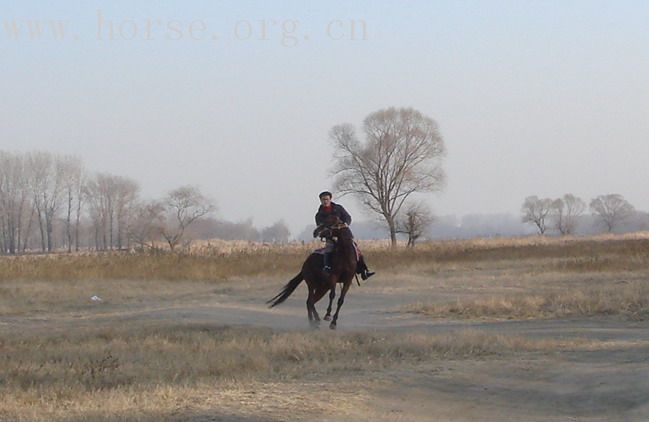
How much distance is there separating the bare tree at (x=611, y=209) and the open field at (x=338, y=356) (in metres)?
107

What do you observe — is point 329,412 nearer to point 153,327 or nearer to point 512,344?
point 512,344

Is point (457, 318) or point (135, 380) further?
point (457, 318)

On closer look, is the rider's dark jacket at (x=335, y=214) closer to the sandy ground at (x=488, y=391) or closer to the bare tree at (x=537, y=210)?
the sandy ground at (x=488, y=391)

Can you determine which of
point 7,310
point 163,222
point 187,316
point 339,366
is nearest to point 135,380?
point 339,366

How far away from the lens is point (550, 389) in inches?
387

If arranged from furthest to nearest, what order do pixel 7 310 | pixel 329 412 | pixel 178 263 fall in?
pixel 178 263 → pixel 7 310 → pixel 329 412

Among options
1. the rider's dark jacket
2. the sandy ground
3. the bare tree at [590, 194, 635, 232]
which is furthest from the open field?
the bare tree at [590, 194, 635, 232]

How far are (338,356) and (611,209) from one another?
415ft

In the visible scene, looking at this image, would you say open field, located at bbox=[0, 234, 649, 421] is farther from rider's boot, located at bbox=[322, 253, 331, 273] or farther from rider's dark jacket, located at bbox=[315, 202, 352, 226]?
rider's dark jacket, located at bbox=[315, 202, 352, 226]

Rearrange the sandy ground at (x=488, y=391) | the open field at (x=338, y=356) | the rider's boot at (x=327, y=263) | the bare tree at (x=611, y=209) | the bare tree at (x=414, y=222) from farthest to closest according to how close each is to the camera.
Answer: the bare tree at (x=611, y=209)
the bare tree at (x=414, y=222)
the rider's boot at (x=327, y=263)
the open field at (x=338, y=356)
the sandy ground at (x=488, y=391)

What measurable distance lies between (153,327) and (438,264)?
25.6m

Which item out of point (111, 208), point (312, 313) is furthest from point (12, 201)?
point (312, 313)

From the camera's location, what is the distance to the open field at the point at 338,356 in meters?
8.61

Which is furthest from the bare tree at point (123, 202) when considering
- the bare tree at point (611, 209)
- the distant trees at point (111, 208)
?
the bare tree at point (611, 209)
